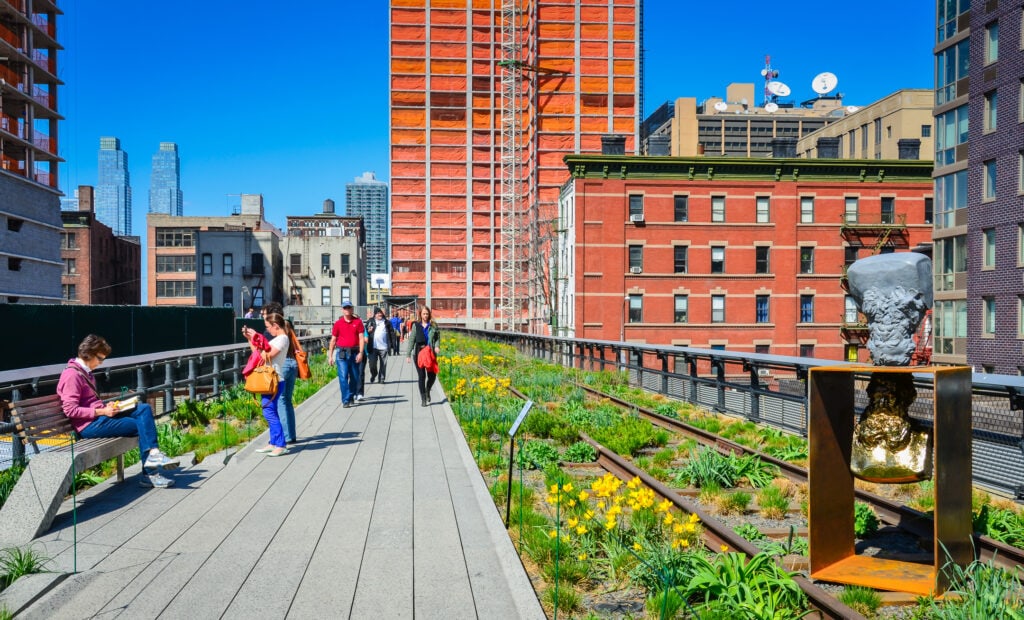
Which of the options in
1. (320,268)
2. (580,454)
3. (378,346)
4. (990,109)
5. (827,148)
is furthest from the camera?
(320,268)

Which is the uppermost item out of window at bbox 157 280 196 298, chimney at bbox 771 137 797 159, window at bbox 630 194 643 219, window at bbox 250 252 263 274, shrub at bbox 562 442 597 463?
chimney at bbox 771 137 797 159

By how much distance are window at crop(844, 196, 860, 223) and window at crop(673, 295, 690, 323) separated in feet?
38.9

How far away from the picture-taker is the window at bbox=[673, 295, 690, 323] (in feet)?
169

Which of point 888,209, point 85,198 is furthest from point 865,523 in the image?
point 85,198

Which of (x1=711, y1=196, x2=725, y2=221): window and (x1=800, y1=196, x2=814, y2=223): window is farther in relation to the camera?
(x1=800, y1=196, x2=814, y2=223): window

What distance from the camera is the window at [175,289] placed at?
93688 mm

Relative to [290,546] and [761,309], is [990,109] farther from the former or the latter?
[290,546]

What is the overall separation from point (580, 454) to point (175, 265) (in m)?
93.6

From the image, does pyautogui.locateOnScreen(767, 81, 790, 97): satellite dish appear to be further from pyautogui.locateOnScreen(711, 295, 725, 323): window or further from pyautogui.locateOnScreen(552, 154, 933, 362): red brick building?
pyautogui.locateOnScreen(711, 295, 725, 323): window

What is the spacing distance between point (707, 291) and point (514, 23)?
55.1 meters

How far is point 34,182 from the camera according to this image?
5788 cm

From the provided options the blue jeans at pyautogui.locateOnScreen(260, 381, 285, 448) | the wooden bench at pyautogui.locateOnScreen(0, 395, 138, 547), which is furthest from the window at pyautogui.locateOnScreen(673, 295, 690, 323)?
the wooden bench at pyautogui.locateOnScreen(0, 395, 138, 547)

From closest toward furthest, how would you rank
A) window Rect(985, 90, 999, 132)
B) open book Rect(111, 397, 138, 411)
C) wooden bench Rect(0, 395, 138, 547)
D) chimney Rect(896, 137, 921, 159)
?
1. wooden bench Rect(0, 395, 138, 547)
2. open book Rect(111, 397, 138, 411)
3. window Rect(985, 90, 999, 132)
4. chimney Rect(896, 137, 921, 159)

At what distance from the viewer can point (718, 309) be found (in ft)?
169
